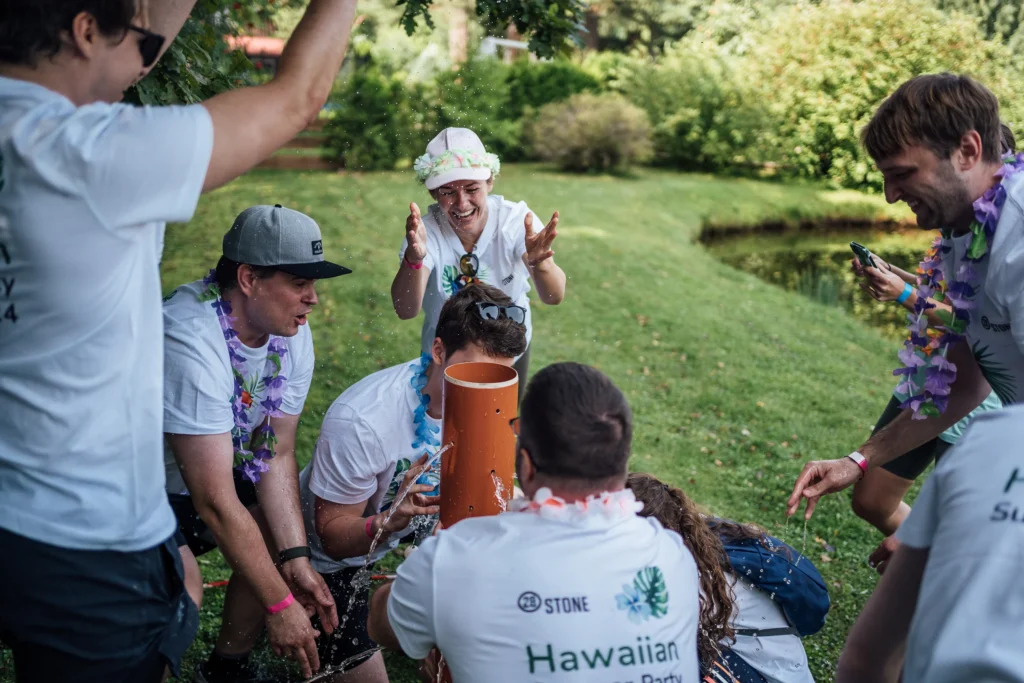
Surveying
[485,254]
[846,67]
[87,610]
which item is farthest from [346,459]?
[846,67]

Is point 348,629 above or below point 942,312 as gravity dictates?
below

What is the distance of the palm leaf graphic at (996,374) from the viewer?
2828 millimetres

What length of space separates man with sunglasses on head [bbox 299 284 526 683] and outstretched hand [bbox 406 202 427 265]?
0.80 meters

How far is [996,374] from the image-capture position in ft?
9.53

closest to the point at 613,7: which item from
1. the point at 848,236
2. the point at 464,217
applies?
the point at 848,236

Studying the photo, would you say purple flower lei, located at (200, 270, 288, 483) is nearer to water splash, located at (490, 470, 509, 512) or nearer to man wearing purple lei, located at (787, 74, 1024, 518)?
water splash, located at (490, 470, 509, 512)

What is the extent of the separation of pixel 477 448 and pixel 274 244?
1.11 m

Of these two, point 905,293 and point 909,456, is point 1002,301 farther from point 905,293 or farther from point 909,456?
point 909,456

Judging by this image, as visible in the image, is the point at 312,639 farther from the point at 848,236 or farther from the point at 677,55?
the point at 677,55

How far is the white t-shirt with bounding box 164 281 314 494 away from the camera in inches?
105

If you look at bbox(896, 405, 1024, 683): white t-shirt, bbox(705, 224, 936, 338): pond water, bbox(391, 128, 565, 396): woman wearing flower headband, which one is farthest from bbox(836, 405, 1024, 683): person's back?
bbox(705, 224, 936, 338): pond water

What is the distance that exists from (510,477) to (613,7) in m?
25.9

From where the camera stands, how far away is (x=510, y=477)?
89.7 inches

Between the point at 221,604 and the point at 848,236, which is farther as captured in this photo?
the point at 848,236
